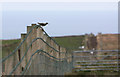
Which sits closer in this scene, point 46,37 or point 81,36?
point 46,37

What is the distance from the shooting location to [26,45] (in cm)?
281

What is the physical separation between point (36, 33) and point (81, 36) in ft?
97.8

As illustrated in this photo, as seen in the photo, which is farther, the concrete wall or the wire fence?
the wire fence

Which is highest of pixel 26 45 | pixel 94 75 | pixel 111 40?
pixel 111 40

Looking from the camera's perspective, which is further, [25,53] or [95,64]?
[95,64]

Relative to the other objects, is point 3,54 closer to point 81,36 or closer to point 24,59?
point 24,59

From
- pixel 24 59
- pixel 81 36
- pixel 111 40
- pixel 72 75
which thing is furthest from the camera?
pixel 81 36

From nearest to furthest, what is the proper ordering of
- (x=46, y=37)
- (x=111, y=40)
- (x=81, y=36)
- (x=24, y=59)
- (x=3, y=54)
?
1. (x=3, y=54)
2. (x=24, y=59)
3. (x=46, y=37)
4. (x=111, y=40)
5. (x=81, y=36)

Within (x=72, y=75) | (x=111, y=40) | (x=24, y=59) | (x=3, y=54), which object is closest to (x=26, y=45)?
(x=24, y=59)

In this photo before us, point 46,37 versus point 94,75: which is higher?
point 46,37

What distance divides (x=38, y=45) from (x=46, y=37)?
0.75 metres

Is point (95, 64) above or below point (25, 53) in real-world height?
below

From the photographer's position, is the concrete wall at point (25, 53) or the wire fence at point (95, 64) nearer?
the concrete wall at point (25, 53)

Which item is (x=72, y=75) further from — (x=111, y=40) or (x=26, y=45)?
(x=111, y=40)
